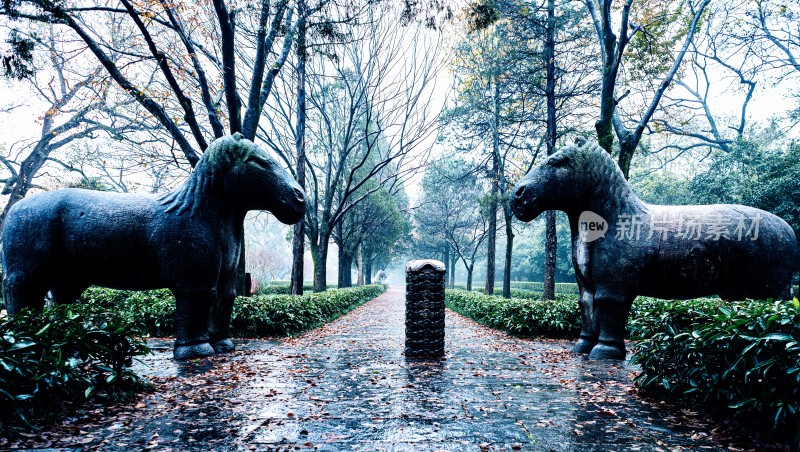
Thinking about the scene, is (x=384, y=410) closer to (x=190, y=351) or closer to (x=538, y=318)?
(x=190, y=351)

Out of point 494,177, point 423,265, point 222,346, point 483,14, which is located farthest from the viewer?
point 494,177

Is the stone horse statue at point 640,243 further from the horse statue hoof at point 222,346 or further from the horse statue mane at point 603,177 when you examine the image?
the horse statue hoof at point 222,346

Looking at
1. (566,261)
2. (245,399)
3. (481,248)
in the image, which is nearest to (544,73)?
(245,399)

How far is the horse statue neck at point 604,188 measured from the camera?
5.47 m

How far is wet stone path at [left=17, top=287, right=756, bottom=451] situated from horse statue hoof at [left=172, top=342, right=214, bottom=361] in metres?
0.13

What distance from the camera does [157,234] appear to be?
16.2 feet

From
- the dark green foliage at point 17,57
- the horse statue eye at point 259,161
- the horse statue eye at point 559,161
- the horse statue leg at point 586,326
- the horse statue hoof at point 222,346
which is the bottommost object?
the horse statue hoof at point 222,346

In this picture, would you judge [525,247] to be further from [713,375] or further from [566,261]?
[713,375]

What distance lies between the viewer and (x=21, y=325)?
3.18m

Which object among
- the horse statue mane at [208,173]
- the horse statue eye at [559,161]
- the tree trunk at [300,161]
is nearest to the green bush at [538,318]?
the horse statue eye at [559,161]

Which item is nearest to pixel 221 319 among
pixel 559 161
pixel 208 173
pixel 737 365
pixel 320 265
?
pixel 208 173

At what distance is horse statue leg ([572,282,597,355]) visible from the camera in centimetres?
576

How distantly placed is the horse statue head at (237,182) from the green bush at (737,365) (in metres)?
4.24

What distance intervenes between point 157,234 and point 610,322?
5855 millimetres
